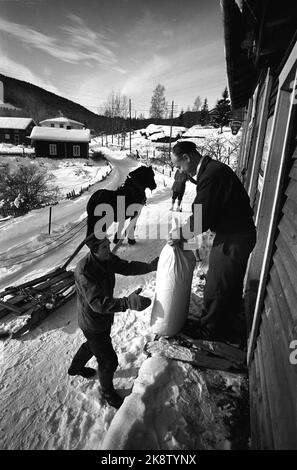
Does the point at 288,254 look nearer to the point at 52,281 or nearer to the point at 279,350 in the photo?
the point at 279,350

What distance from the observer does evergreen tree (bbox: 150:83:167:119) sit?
88438mm

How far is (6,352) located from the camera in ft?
11.0

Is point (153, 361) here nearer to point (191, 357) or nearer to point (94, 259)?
point (191, 357)

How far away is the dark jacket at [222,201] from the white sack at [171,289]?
376 millimetres

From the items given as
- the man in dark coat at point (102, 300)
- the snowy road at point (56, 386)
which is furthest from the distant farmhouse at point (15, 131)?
the man in dark coat at point (102, 300)

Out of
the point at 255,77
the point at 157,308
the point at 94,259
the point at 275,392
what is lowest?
the point at 157,308

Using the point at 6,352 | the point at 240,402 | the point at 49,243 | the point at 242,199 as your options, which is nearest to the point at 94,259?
the point at 242,199

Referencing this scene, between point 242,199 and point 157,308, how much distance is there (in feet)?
4.64

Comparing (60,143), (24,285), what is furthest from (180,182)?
(60,143)

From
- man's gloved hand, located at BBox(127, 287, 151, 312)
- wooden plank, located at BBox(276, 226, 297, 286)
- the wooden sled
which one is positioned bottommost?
the wooden sled

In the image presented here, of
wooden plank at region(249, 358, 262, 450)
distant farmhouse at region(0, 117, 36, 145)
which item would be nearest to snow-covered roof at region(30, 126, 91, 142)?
distant farmhouse at region(0, 117, 36, 145)

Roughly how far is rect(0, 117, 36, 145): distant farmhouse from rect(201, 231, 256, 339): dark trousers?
60.6 m

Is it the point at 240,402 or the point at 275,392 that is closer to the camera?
the point at 275,392

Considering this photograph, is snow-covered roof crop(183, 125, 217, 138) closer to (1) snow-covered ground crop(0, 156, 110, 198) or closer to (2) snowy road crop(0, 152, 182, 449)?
(1) snow-covered ground crop(0, 156, 110, 198)
